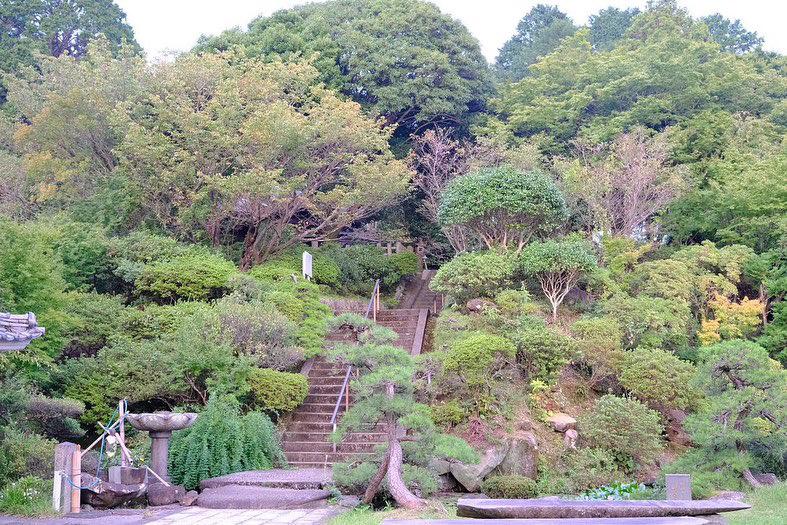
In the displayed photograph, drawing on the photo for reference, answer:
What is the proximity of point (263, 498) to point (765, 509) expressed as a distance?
21.3ft

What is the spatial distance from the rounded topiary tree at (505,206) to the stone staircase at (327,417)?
2568 mm

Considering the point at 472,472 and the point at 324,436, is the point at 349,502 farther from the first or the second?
the point at 324,436

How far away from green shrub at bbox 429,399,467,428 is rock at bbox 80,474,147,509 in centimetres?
521

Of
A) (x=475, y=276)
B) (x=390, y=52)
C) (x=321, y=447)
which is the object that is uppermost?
(x=390, y=52)

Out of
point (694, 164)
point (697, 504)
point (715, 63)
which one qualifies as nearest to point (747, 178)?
point (694, 164)

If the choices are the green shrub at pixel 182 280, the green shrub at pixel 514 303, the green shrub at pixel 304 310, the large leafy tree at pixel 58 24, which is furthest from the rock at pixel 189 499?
the large leafy tree at pixel 58 24

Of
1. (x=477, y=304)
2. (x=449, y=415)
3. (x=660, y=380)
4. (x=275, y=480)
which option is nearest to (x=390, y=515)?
(x=275, y=480)

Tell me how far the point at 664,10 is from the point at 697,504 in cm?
2518

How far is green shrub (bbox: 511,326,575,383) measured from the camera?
15.1m

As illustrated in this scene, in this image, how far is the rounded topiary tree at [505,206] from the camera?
59.9 ft

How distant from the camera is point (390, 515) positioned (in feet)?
31.3

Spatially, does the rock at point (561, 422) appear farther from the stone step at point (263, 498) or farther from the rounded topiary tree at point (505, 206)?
the rounded topiary tree at point (505, 206)

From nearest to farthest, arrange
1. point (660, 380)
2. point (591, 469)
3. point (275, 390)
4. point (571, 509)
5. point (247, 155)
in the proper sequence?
1. point (571, 509)
2. point (591, 469)
3. point (660, 380)
4. point (275, 390)
5. point (247, 155)

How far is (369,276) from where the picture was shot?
75.6 feet
